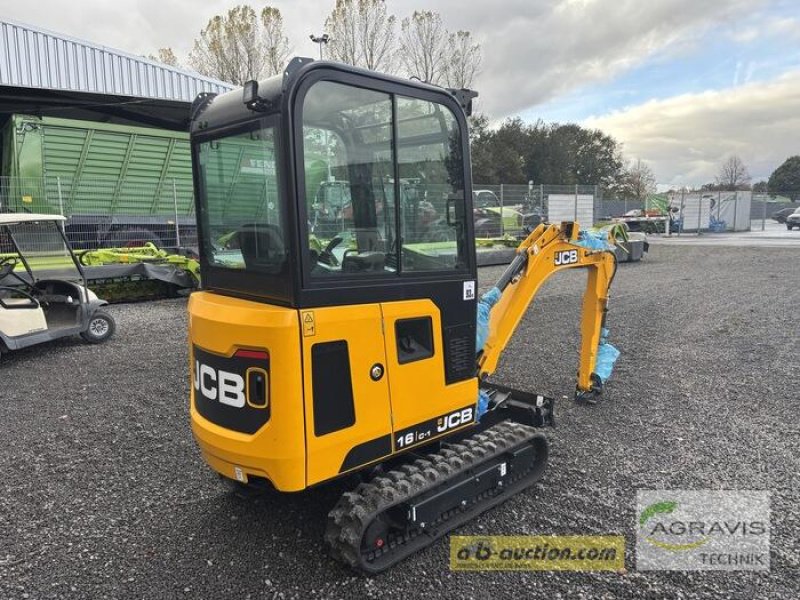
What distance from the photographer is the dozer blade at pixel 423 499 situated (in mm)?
A: 2770

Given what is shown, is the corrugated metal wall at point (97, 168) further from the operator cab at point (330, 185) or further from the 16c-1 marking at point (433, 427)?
the 16c-1 marking at point (433, 427)

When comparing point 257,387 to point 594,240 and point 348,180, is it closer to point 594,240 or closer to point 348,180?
point 348,180

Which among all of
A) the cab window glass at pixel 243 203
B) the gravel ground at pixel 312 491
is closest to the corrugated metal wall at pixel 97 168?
the gravel ground at pixel 312 491

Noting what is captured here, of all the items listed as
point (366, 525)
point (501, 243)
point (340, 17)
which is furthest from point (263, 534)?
point (340, 17)

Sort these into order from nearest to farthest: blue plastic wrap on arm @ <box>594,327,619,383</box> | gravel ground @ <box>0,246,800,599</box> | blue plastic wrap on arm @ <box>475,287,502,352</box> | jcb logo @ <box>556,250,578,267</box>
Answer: gravel ground @ <box>0,246,800,599</box>
blue plastic wrap on arm @ <box>475,287,502,352</box>
jcb logo @ <box>556,250,578,267</box>
blue plastic wrap on arm @ <box>594,327,619,383</box>

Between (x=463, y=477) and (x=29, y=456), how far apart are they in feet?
10.6

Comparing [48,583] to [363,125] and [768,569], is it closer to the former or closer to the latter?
[363,125]

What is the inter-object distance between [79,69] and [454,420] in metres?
14.9

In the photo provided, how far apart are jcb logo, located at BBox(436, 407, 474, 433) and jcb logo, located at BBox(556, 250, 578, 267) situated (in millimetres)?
1624

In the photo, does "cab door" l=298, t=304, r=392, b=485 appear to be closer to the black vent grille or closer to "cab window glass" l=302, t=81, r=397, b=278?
"cab window glass" l=302, t=81, r=397, b=278

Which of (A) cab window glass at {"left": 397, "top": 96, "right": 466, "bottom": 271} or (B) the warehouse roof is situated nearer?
(A) cab window glass at {"left": 397, "top": 96, "right": 466, "bottom": 271}

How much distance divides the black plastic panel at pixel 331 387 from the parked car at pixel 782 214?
44.9 metres

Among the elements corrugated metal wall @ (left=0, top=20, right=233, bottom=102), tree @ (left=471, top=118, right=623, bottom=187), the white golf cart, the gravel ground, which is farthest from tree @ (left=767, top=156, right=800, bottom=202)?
the white golf cart

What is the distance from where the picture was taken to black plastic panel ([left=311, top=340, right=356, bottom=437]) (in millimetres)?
2652
